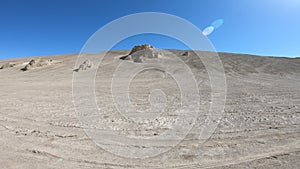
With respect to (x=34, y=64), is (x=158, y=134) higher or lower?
lower

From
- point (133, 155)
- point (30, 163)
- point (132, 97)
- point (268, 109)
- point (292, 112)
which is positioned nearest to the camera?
point (30, 163)

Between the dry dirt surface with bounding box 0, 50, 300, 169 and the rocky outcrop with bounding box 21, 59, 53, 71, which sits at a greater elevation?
the rocky outcrop with bounding box 21, 59, 53, 71

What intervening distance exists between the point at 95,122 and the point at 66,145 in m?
1.83

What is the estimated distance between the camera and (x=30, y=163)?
4105 mm

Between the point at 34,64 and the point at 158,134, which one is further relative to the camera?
the point at 34,64

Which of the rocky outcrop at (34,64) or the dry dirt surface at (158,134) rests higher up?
the rocky outcrop at (34,64)

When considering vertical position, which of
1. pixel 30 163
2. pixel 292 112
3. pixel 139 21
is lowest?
pixel 30 163

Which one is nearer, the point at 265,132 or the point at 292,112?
the point at 265,132

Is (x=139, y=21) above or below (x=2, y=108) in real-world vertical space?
above

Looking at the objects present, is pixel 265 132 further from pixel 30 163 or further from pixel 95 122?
pixel 30 163

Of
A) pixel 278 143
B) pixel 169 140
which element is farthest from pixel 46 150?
pixel 278 143

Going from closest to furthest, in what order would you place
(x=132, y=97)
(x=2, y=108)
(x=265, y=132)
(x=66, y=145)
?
(x=66, y=145) < (x=265, y=132) < (x=2, y=108) < (x=132, y=97)

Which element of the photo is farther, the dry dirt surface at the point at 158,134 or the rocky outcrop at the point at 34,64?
the rocky outcrop at the point at 34,64

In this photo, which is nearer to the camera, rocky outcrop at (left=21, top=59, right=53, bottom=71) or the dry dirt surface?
the dry dirt surface
